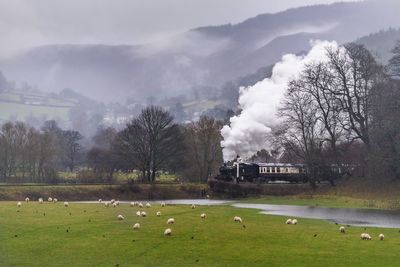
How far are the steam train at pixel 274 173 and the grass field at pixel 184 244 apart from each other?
2150 inches

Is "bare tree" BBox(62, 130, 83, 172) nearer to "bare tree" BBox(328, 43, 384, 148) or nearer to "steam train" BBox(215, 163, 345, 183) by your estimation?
"steam train" BBox(215, 163, 345, 183)

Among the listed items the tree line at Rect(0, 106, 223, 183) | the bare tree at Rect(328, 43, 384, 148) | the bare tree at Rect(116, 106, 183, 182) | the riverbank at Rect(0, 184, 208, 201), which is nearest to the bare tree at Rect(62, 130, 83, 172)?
the tree line at Rect(0, 106, 223, 183)

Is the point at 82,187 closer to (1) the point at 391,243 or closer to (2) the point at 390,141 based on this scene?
(2) the point at 390,141

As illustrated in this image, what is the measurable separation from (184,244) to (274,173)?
2909 inches

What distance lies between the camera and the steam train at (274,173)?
97875 mm

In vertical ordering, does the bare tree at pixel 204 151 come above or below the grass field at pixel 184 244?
above

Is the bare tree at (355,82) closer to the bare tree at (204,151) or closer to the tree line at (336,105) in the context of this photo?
the tree line at (336,105)

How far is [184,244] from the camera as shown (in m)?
30.8

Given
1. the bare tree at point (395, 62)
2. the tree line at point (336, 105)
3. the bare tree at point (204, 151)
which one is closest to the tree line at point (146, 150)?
the bare tree at point (204, 151)

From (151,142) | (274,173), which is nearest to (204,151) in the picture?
(151,142)

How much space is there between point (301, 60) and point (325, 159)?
30.6 meters

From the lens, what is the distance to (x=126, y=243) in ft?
101

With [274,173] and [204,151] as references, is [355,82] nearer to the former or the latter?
[274,173]

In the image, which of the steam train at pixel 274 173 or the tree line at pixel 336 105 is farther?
the steam train at pixel 274 173
